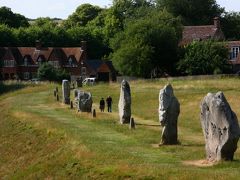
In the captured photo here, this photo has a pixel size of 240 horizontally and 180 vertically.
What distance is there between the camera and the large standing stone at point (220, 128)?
26547 mm

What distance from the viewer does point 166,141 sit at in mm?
33625

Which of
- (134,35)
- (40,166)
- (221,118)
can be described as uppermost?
(134,35)

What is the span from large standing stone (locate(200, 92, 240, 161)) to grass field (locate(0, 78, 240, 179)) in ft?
2.11

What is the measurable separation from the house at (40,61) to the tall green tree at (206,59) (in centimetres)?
2692

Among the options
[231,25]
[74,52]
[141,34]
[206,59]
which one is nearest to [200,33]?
[231,25]

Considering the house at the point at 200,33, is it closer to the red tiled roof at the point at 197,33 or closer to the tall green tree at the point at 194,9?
the red tiled roof at the point at 197,33

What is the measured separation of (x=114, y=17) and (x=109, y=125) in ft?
315

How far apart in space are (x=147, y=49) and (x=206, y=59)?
27.3 feet

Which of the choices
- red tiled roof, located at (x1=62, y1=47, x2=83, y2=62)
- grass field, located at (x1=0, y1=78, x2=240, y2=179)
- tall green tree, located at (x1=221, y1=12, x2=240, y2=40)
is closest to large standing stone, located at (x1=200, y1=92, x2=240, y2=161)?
grass field, located at (x1=0, y1=78, x2=240, y2=179)

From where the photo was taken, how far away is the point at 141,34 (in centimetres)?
9219

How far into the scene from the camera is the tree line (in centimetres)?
8975

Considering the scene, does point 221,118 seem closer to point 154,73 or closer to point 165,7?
point 154,73

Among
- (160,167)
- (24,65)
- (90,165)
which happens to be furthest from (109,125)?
(24,65)

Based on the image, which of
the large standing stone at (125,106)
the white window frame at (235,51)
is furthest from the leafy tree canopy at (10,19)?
the large standing stone at (125,106)
